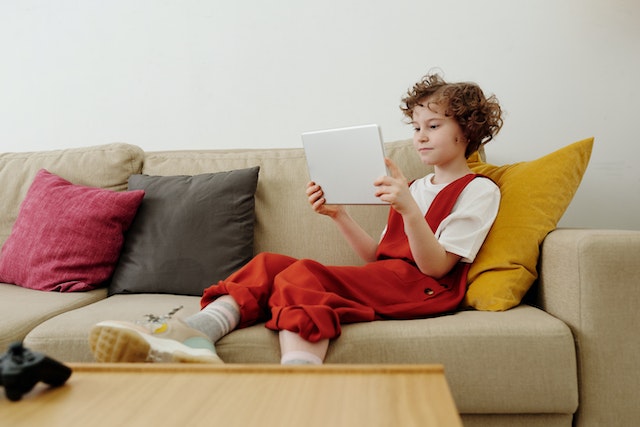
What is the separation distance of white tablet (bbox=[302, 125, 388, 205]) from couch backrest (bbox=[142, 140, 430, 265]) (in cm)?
27

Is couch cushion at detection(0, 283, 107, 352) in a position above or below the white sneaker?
below

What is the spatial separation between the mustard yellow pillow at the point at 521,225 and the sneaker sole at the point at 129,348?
71 centimetres

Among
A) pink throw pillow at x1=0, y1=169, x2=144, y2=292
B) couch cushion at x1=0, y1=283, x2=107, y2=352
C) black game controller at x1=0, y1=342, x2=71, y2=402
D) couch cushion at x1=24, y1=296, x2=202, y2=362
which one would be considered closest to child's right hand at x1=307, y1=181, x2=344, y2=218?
couch cushion at x1=24, y1=296, x2=202, y2=362

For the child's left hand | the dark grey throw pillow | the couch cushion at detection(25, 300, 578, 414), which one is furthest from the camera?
the dark grey throw pillow

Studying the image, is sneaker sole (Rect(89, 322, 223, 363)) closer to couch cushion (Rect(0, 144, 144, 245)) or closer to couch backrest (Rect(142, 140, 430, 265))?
couch backrest (Rect(142, 140, 430, 265))

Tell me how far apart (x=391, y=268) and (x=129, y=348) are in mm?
717

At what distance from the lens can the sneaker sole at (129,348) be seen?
2.98 feet

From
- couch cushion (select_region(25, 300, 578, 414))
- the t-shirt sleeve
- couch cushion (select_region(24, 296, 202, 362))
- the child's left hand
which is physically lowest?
couch cushion (select_region(25, 300, 578, 414))

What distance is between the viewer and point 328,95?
2.09m

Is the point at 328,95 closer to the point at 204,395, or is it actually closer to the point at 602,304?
the point at 602,304

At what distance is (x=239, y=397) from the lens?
74 cm

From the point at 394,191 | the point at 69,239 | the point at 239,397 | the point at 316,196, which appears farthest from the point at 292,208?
the point at 239,397

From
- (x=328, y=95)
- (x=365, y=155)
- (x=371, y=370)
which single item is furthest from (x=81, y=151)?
(x=371, y=370)

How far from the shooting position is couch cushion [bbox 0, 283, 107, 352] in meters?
1.33
